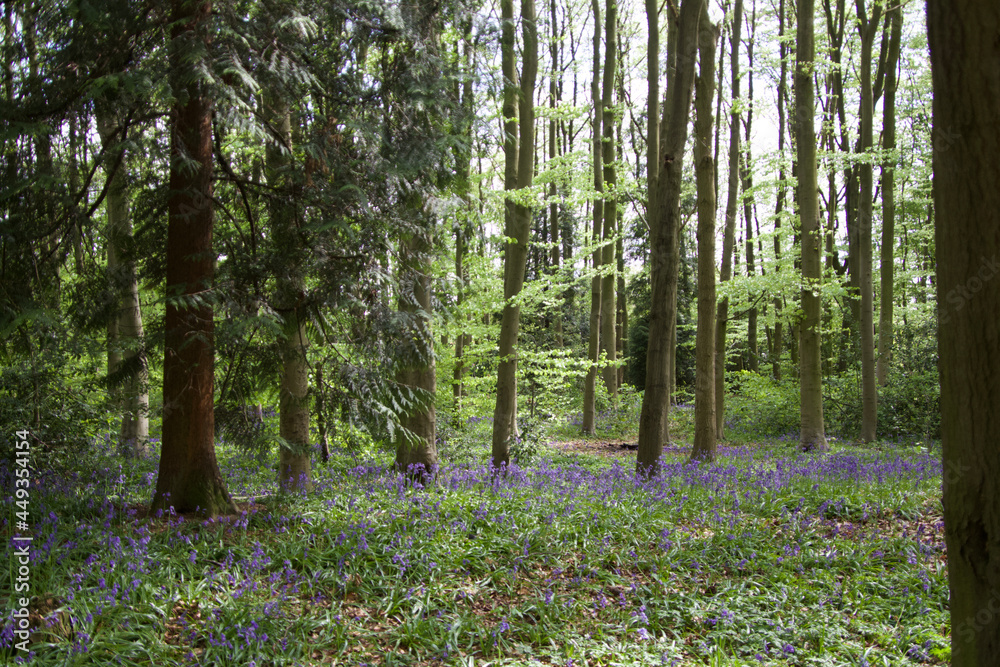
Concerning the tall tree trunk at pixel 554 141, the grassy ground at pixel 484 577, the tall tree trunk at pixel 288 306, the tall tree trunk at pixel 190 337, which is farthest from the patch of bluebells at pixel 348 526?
the tall tree trunk at pixel 554 141

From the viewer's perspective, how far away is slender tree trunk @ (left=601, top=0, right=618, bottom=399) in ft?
44.4

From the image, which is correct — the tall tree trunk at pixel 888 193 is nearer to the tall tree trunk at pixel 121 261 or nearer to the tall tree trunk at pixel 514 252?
the tall tree trunk at pixel 514 252

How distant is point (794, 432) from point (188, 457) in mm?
13827

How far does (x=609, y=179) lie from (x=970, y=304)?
13.6 meters

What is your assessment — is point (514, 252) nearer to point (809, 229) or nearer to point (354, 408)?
point (354, 408)

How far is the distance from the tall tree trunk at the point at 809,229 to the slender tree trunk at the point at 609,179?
3.76 m

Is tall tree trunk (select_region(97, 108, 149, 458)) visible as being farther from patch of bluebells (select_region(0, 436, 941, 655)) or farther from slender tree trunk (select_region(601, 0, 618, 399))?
slender tree trunk (select_region(601, 0, 618, 399))

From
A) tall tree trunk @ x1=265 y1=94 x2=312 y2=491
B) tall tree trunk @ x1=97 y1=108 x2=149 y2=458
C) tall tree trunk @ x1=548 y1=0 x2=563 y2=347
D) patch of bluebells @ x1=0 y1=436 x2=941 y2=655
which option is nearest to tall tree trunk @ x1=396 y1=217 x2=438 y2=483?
patch of bluebells @ x1=0 y1=436 x2=941 y2=655

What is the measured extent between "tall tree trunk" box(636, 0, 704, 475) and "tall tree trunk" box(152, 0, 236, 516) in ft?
15.7

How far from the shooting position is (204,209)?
211 inches

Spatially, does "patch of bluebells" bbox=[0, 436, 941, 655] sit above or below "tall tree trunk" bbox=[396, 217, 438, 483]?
below

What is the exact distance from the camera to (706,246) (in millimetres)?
9594

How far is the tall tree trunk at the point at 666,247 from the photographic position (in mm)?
7359

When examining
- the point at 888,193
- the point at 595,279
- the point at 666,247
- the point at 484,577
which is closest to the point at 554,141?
the point at 595,279
